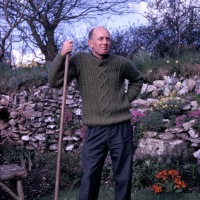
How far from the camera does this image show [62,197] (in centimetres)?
506

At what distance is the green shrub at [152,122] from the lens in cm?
609

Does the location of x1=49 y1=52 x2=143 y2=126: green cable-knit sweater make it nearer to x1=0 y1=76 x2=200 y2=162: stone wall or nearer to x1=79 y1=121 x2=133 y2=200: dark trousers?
x1=79 y1=121 x2=133 y2=200: dark trousers

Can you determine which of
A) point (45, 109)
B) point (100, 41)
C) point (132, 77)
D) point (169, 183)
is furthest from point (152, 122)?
point (100, 41)

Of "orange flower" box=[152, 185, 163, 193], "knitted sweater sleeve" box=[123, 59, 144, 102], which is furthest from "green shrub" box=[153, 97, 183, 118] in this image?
"knitted sweater sleeve" box=[123, 59, 144, 102]

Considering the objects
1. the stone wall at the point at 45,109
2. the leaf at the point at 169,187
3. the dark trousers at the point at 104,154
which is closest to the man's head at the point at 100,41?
the dark trousers at the point at 104,154

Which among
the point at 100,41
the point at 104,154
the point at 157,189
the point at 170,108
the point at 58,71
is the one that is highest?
the point at 100,41

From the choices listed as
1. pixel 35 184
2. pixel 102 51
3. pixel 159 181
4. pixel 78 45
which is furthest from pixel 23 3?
pixel 102 51

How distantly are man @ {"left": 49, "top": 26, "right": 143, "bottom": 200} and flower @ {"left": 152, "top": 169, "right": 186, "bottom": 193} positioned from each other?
1572mm

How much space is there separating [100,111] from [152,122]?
2886mm

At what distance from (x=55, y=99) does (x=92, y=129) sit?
3910mm

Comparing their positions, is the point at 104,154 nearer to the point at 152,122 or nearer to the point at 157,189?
the point at 157,189

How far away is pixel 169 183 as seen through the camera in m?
4.97

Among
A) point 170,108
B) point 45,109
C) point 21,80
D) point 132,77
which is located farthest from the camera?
point 21,80

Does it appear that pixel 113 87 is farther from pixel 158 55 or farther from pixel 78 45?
pixel 78 45
